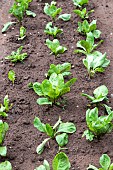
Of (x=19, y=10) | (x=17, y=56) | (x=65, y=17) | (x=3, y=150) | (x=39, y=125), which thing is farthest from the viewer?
(x=65, y=17)

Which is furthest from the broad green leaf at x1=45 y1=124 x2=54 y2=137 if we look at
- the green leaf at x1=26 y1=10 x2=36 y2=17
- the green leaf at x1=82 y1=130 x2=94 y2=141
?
the green leaf at x1=26 y1=10 x2=36 y2=17

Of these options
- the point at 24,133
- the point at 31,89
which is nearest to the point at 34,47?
the point at 31,89

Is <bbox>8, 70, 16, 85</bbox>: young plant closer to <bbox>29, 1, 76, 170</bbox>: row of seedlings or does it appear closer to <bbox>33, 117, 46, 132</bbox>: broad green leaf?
<bbox>29, 1, 76, 170</bbox>: row of seedlings

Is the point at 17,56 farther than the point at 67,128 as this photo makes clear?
Yes

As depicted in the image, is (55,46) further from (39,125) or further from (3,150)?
(3,150)

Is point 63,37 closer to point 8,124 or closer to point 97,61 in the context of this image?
point 97,61

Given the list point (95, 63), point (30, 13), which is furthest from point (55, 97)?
point (30, 13)
